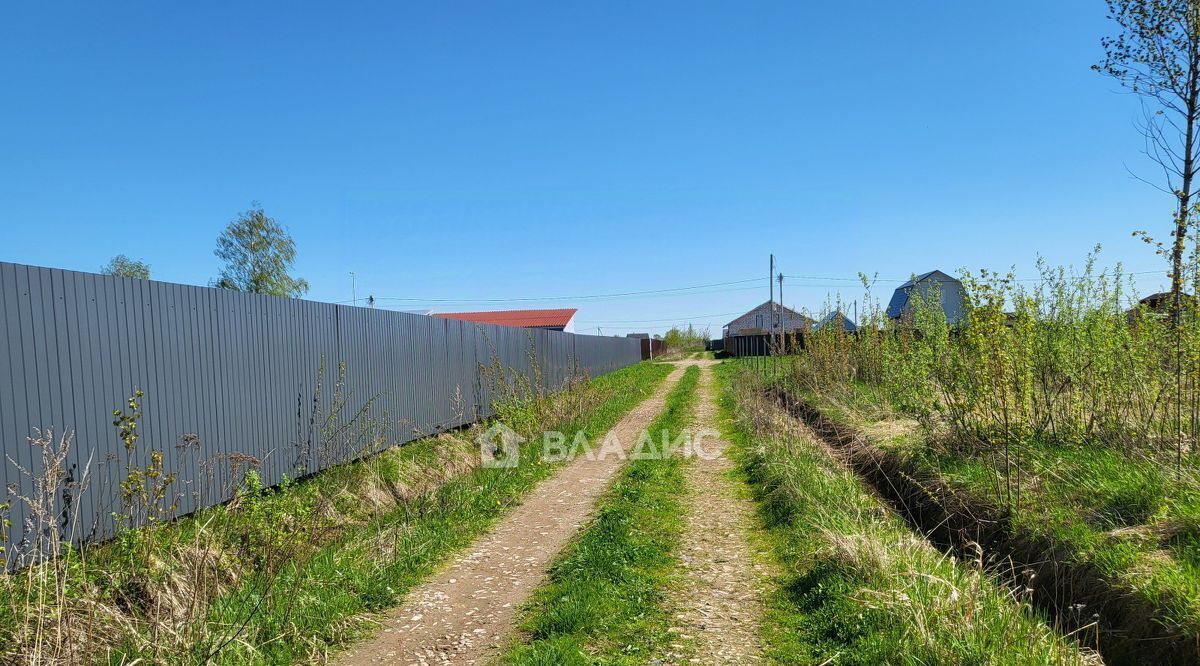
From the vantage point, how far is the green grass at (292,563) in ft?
10.2

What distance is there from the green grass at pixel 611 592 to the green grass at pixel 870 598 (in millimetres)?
720

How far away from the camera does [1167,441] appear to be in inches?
215

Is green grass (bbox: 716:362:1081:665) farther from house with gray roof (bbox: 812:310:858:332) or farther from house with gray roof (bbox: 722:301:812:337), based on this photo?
house with gray roof (bbox: 722:301:812:337)

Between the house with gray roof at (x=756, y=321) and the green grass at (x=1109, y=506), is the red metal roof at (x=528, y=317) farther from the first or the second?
the green grass at (x=1109, y=506)

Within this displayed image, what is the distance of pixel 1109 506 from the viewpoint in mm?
4504

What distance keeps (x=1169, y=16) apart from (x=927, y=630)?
1177 cm

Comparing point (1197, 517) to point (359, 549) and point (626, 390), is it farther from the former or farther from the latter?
point (626, 390)

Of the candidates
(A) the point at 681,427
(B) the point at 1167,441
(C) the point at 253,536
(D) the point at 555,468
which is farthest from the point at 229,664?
(A) the point at 681,427

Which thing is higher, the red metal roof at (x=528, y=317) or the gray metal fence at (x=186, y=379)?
the red metal roof at (x=528, y=317)

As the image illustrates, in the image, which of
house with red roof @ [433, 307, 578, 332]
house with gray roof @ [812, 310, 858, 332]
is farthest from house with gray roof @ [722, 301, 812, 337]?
house with gray roof @ [812, 310, 858, 332]

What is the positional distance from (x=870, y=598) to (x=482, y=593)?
2396mm

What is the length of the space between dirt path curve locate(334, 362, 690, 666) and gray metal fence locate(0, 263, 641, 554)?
1584 mm

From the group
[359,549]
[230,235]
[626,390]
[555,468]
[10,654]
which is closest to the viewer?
[10,654]

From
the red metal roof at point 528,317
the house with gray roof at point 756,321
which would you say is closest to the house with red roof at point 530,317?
the red metal roof at point 528,317
